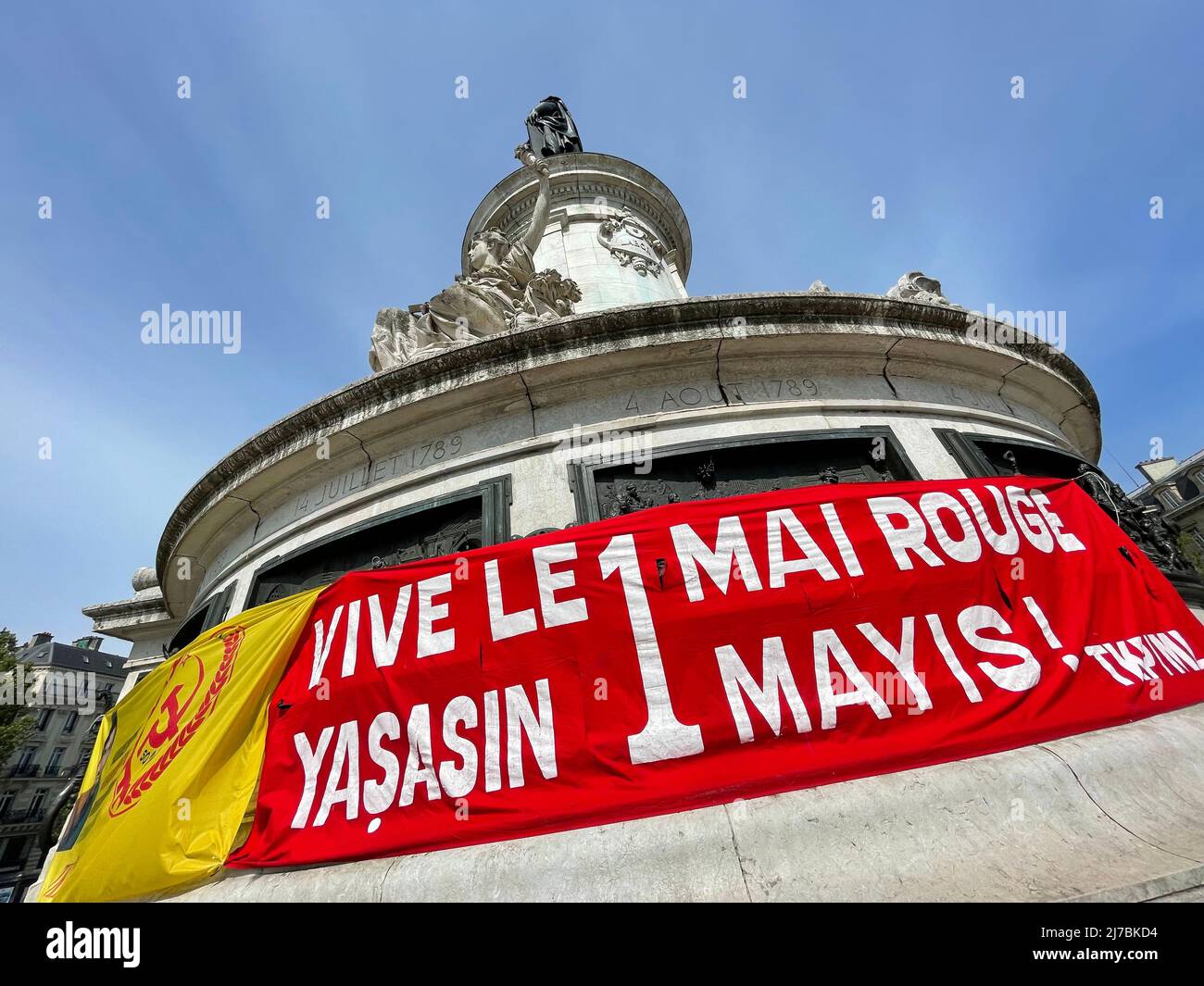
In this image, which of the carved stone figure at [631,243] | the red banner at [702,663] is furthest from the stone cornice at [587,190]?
the red banner at [702,663]

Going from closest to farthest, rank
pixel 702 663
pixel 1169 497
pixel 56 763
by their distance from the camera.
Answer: pixel 702 663, pixel 56 763, pixel 1169 497

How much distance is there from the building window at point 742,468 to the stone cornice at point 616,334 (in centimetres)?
116

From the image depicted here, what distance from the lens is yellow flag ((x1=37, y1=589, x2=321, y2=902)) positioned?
3906 mm

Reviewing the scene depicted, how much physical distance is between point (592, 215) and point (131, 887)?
12.4 meters

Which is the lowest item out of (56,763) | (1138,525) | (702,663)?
(702,663)

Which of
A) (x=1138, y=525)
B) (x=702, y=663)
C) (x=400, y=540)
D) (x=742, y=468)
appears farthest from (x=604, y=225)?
(x=702, y=663)

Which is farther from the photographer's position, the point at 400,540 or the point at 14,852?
the point at 14,852

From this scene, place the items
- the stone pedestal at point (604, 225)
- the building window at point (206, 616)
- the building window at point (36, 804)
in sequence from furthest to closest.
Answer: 1. the building window at point (36, 804)
2. the stone pedestal at point (604, 225)
3. the building window at point (206, 616)

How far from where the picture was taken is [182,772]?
4.23 meters

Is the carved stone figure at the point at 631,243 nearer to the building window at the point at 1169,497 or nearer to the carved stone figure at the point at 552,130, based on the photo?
the carved stone figure at the point at 552,130

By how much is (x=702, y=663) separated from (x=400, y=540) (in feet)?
11.1

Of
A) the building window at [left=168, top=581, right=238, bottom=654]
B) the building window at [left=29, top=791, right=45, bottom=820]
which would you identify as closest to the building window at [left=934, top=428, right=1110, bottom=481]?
the building window at [left=168, top=581, right=238, bottom=654]

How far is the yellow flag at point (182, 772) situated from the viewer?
3.91m

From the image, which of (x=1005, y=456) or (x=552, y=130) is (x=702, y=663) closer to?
(x=1005, y=456)
